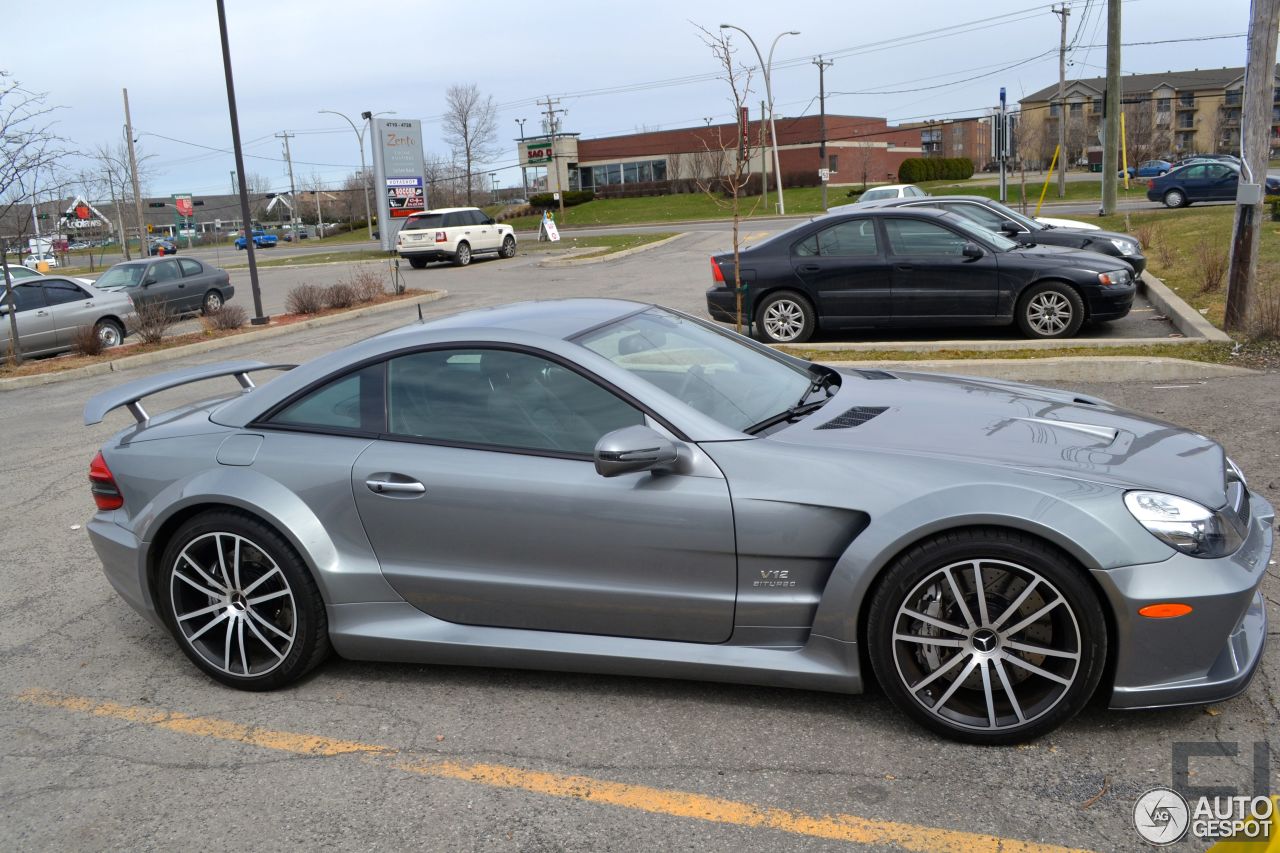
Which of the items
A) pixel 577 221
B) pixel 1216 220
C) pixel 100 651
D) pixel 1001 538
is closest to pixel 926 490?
pixel 1001 538

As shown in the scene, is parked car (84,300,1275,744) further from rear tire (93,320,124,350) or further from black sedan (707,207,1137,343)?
rear tire (93,320,124,350)

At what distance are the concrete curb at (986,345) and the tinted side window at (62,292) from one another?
1322 cm

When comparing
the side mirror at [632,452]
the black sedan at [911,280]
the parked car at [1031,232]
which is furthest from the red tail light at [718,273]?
the side mirror at [632,452]

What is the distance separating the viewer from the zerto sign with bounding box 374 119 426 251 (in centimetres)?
3734

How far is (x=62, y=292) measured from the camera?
58.7 feet

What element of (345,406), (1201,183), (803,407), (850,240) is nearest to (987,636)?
(803,407)

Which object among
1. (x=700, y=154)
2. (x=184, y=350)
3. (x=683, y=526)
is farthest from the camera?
(x=700, y=154)

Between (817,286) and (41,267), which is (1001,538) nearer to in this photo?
(817,286)

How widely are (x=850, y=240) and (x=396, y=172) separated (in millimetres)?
29287

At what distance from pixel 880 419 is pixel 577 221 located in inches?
2435

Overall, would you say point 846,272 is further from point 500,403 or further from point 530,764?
point 530,764

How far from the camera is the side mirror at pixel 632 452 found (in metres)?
3.53

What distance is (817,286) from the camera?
1182cm

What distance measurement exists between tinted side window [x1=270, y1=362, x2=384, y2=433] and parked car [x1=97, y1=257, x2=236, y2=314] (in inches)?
710
